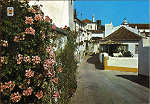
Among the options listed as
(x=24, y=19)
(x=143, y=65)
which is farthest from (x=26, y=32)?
(x=143, y=65)

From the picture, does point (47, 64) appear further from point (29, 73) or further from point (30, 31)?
point (30, 31)

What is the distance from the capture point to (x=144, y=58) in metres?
13.3

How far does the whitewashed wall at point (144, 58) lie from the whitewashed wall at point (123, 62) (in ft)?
16.7

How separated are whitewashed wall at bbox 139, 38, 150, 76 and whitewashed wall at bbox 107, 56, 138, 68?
510 centimetres

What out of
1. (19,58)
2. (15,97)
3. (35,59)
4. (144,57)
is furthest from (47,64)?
(144,57)

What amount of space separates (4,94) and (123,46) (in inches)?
1206

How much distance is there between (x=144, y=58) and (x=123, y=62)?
658 cm

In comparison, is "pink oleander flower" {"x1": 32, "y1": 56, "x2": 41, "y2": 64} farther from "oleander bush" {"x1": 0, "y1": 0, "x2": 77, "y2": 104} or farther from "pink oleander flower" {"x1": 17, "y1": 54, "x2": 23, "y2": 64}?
"pink oleander flower" {"x1": 17, "y1": 54, "x2": 23, "y2": 64}

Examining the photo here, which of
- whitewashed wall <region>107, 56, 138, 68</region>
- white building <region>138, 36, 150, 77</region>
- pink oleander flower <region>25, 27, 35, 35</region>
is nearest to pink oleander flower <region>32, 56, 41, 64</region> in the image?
pink oleander flower <region>25, 27, 35, 35</region>

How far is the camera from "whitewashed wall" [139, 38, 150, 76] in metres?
12.7

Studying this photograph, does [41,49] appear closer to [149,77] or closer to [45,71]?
[45,71]

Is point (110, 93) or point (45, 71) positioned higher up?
point (45, 71)

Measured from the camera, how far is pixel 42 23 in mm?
3793

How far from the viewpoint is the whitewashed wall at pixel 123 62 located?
752 inches
